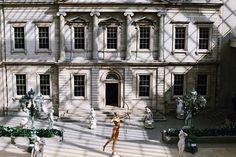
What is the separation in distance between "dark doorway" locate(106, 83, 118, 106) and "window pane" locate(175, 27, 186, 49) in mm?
5953

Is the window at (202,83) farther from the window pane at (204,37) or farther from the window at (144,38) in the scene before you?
the window at (144,38)

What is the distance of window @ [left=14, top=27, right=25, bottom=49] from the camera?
30.1 metres

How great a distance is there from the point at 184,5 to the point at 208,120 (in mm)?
8990

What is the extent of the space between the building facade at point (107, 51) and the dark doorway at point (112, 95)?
0.23 meters

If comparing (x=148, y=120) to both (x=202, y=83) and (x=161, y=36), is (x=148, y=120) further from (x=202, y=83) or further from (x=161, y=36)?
(x=161, y=36)

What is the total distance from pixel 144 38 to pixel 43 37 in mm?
7875

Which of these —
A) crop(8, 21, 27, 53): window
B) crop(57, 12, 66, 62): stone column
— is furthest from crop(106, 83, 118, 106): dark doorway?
crop(8, 21, 27, 53): window

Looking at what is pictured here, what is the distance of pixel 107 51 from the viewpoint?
3008cm

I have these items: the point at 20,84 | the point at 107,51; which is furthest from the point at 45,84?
the point at 107,51

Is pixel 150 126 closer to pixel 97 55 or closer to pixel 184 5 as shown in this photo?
pixel 97 55

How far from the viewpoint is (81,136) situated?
2498 cm

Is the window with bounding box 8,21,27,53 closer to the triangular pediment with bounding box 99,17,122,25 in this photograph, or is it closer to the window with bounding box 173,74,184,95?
the triangular pediment with bounding box 99,17,122,25

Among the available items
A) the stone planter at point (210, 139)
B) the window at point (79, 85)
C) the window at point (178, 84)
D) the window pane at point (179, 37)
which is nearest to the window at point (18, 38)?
the window at point (79, 85)

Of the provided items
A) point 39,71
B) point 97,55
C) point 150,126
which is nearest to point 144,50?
point 97,55
